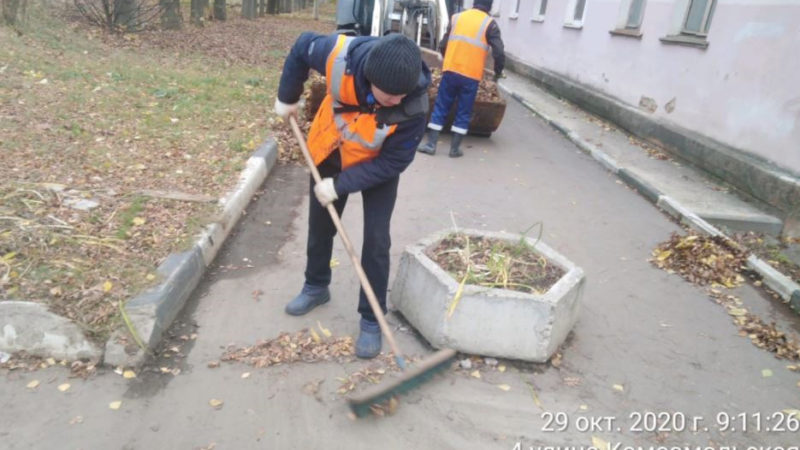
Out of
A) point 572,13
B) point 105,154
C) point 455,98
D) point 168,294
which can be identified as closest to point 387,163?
point 168,294

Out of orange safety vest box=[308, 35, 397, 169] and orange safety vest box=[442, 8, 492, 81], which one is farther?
orange safety vest box=[442, 8, 492, 81]

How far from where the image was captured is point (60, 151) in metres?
4.74

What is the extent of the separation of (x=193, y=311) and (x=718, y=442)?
2.96 metres

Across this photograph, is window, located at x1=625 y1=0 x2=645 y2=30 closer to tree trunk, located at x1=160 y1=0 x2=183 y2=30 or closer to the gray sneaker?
the gray sneaker

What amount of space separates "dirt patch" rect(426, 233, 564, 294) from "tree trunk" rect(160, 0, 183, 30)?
10917mm

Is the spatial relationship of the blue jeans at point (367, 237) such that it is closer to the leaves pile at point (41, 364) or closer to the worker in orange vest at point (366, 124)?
the worker in orange vest at point (366, 124)

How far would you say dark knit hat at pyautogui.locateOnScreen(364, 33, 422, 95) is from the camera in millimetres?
2379

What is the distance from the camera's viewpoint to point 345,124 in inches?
110

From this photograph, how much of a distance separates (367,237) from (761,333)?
9.00 feet

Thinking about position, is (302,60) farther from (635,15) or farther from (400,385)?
(635,15)

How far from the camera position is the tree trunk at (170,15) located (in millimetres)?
11820

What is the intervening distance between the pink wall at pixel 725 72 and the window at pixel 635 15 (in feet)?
0.77

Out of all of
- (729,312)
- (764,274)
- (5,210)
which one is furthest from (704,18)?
(5,210)

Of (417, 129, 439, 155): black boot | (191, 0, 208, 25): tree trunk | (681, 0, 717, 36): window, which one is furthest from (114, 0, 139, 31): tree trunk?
(681, 0, 717, 36): window
